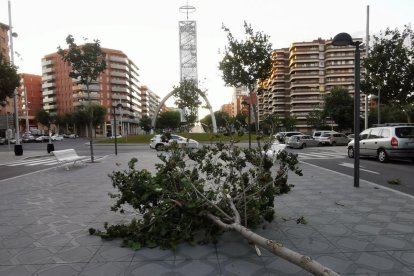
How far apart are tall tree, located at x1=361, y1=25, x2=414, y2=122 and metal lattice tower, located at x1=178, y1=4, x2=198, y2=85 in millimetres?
58133

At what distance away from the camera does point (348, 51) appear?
3853 inches

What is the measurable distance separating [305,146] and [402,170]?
19.1 metres

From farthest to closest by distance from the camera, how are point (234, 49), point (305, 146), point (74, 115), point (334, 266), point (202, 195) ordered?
point (74, 115) → point (305, 146) → point (234, 49) → point (202, 195) → point (334, 266)

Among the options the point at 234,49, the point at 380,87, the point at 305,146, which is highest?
the point at 234,49

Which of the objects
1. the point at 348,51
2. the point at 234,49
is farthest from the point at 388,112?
the point at 234,49

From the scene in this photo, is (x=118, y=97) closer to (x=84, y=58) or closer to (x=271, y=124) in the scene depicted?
(x=84, y=58)

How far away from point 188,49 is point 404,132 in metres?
67.7

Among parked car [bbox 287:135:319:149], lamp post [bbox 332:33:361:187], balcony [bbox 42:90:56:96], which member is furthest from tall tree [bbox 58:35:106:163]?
balcony [bbox 42:90:56:96]

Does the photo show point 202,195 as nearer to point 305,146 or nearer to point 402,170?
point 402,170

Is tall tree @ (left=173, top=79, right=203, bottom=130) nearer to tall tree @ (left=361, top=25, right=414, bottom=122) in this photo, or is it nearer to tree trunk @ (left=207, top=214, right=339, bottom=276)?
tall tree @ (left=361, top=25, right=414, bottom=122)

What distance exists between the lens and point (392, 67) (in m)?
18.3

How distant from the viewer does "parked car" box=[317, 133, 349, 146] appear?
106 feet

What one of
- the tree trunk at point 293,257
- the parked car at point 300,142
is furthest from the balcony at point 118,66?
the tree trunk at point 293,257

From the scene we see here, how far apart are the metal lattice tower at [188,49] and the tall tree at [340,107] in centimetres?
3397
